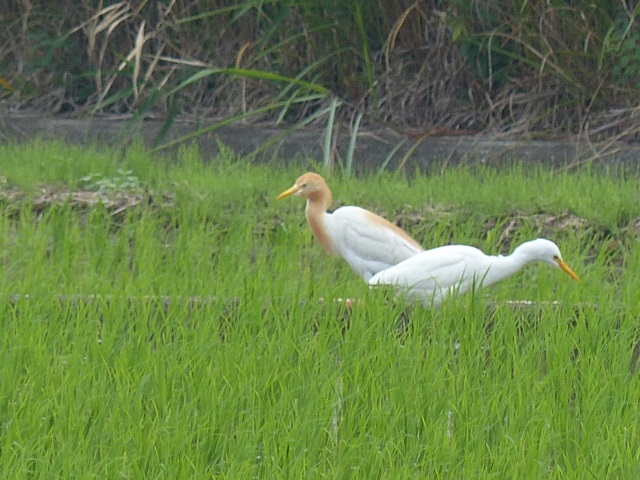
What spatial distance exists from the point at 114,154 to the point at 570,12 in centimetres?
236

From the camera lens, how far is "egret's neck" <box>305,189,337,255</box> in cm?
389

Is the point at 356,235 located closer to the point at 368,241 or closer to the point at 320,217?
the point at 368,241

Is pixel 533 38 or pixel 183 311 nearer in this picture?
pixel 183 311

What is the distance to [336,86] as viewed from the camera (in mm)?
6605

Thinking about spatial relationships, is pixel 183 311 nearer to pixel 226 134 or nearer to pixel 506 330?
pixel 506 330

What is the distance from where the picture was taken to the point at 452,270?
3.28 meters

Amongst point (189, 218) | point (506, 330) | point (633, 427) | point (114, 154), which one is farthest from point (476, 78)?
point (633, 427)

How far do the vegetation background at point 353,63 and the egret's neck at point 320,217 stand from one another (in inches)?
68.2

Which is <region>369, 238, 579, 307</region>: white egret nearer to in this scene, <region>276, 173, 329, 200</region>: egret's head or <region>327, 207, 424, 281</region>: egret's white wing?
<region>327, 207, 424, 281</region>: egret's white wing

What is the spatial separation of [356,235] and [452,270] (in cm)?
56

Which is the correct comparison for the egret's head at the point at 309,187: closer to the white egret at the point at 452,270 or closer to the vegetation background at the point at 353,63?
the white egret at the point at 452,270

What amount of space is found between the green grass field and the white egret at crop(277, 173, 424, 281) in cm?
13

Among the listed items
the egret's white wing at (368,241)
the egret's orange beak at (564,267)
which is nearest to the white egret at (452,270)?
the egret's orange beak at (564,267)

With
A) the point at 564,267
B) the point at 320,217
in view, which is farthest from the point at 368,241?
the point at 564,267
